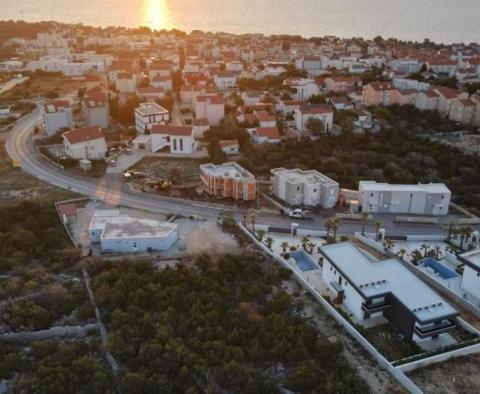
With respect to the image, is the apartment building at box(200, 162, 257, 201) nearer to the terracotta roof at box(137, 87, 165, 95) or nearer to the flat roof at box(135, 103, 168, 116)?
the flat roof at box(135, 103, 168, 116)

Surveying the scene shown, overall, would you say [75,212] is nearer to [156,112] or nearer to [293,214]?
[293,214]

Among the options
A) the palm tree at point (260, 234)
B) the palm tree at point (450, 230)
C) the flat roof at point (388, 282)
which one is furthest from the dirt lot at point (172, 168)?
the palm tree at point (450, 230)

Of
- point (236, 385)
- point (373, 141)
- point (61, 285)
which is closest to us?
point (236, 385)

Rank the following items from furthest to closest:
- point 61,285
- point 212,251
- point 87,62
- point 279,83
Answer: point 87,62
point 279,83
point 212,251
point 61,285

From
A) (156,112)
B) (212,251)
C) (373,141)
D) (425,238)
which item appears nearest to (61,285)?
(212,251)

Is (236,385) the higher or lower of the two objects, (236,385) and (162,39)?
the lower

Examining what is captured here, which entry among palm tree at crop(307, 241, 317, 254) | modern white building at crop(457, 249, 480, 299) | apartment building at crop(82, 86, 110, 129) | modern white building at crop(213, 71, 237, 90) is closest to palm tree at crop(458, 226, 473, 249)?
modern white building at crop(457, 249, 480, 299)
